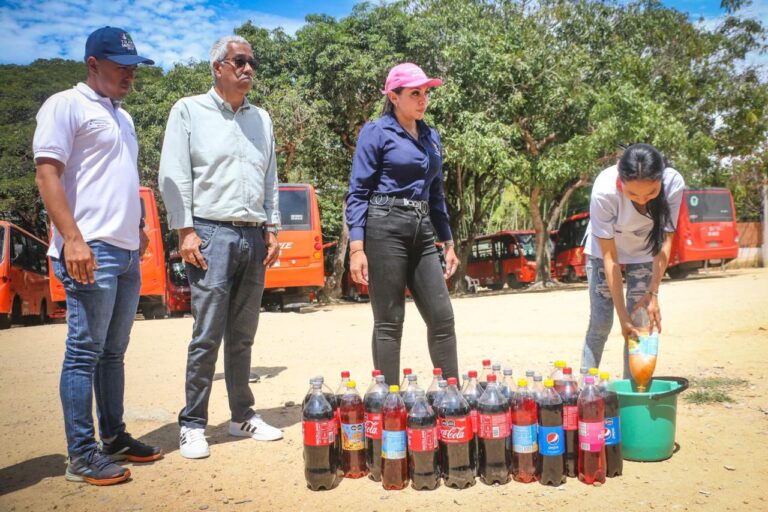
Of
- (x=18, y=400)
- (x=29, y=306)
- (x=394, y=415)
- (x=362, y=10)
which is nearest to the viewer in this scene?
(x=394, y=415)

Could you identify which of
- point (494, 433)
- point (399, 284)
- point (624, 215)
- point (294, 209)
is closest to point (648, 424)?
point (494, 433)

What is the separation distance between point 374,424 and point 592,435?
1087mm

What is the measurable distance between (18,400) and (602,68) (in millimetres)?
18717

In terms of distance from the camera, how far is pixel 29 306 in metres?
14.5

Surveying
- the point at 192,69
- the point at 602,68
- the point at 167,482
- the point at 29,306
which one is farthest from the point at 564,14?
the point at 167,482

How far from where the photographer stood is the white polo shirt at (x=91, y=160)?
3264mm

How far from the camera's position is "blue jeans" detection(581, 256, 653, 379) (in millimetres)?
4258

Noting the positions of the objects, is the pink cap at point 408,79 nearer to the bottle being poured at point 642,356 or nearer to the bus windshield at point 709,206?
the bottle being poured at point 642,356

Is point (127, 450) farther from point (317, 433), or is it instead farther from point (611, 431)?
point (611, 431)

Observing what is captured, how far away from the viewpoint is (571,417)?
10.6 feet

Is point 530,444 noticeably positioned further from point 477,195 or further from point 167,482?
point 477,195

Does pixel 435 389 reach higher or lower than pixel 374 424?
higher

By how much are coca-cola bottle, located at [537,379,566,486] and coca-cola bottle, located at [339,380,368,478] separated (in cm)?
92

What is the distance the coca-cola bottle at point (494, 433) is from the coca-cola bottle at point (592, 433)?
0.37 meters
